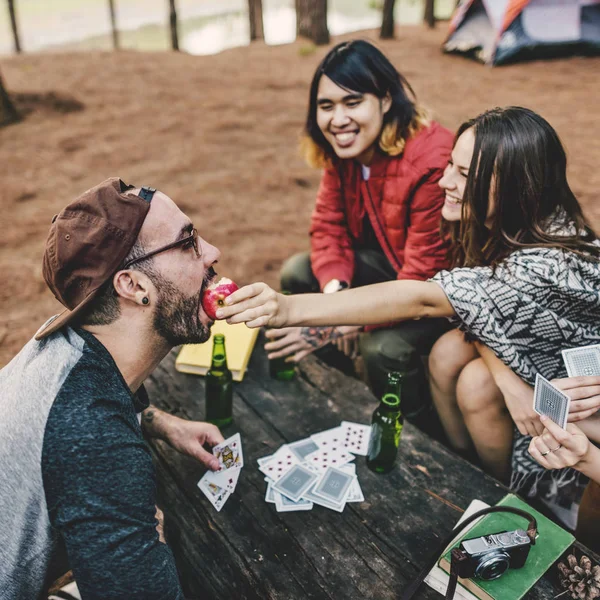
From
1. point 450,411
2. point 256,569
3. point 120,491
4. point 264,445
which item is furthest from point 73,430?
point 450,411

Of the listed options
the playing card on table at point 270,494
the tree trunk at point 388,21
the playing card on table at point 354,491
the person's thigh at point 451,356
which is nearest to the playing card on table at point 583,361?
the person's thigh at point 451,356

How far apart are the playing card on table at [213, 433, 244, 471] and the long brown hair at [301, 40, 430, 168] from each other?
6.24 feet

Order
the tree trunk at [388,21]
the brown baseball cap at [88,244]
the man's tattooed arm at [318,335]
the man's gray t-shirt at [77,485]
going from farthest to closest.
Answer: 1. the tree trunk at [388,21]
2. the man's tattooed arm at [318,335]
3. the brown baseball cap at [88,244]
4. the man's gray t-shirt at [77,485]

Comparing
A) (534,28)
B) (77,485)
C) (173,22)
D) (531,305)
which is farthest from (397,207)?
(173,22)

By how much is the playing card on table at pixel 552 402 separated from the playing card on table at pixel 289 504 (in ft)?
3.15

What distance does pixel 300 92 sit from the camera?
9.76m

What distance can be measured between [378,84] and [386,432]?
1.98 meters

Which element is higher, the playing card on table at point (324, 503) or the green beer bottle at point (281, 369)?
the green beer bottle at point (281, 369)

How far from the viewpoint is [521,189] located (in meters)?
2.33

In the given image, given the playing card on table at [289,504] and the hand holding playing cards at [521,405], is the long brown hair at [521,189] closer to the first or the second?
the hand holding playing cards at [521,405]

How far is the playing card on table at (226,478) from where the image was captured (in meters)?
2.20

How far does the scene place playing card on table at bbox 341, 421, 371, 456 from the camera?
7.76 ft

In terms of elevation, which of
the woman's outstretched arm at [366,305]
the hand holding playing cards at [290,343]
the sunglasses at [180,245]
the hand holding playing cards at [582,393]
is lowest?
the hand holding playing cards at [290,343]

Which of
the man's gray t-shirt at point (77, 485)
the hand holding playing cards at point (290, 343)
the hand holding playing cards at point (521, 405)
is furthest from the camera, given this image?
the hand holding playing cards at point (290, 343)
